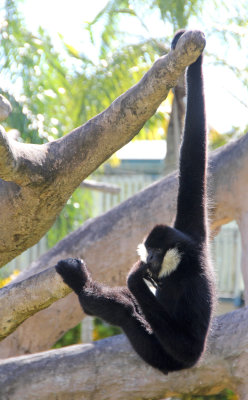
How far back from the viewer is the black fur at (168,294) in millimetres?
3807

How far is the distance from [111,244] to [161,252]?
2642 millimetres

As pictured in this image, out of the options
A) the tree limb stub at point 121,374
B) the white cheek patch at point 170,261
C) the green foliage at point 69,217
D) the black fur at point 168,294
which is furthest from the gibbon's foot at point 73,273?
the green foliage at point 69,217

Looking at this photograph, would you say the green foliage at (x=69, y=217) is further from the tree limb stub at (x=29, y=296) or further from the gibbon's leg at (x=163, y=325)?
the gibbon's leg at (x=163, y=325)

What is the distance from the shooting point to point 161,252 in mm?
3766

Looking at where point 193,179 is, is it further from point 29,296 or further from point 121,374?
point 121,374

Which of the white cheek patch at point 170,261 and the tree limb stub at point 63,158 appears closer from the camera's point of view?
the tree limb stub at point 63,158

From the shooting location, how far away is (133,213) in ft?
20.9

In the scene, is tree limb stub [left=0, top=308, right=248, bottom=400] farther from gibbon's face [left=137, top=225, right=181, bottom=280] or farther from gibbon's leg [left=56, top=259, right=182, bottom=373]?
gibbon's face [left=137, top=225, right=181, bottom=280]

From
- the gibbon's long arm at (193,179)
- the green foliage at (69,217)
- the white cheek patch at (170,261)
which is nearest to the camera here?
the white cheek patch at (170,261)

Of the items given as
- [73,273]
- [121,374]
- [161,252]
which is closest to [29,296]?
[73,273]

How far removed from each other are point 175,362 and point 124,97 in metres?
1.95

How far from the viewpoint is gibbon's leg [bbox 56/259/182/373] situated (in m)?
3.75

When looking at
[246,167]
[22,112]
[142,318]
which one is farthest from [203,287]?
[22,112]

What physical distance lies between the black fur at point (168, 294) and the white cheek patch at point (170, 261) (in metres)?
0.02
